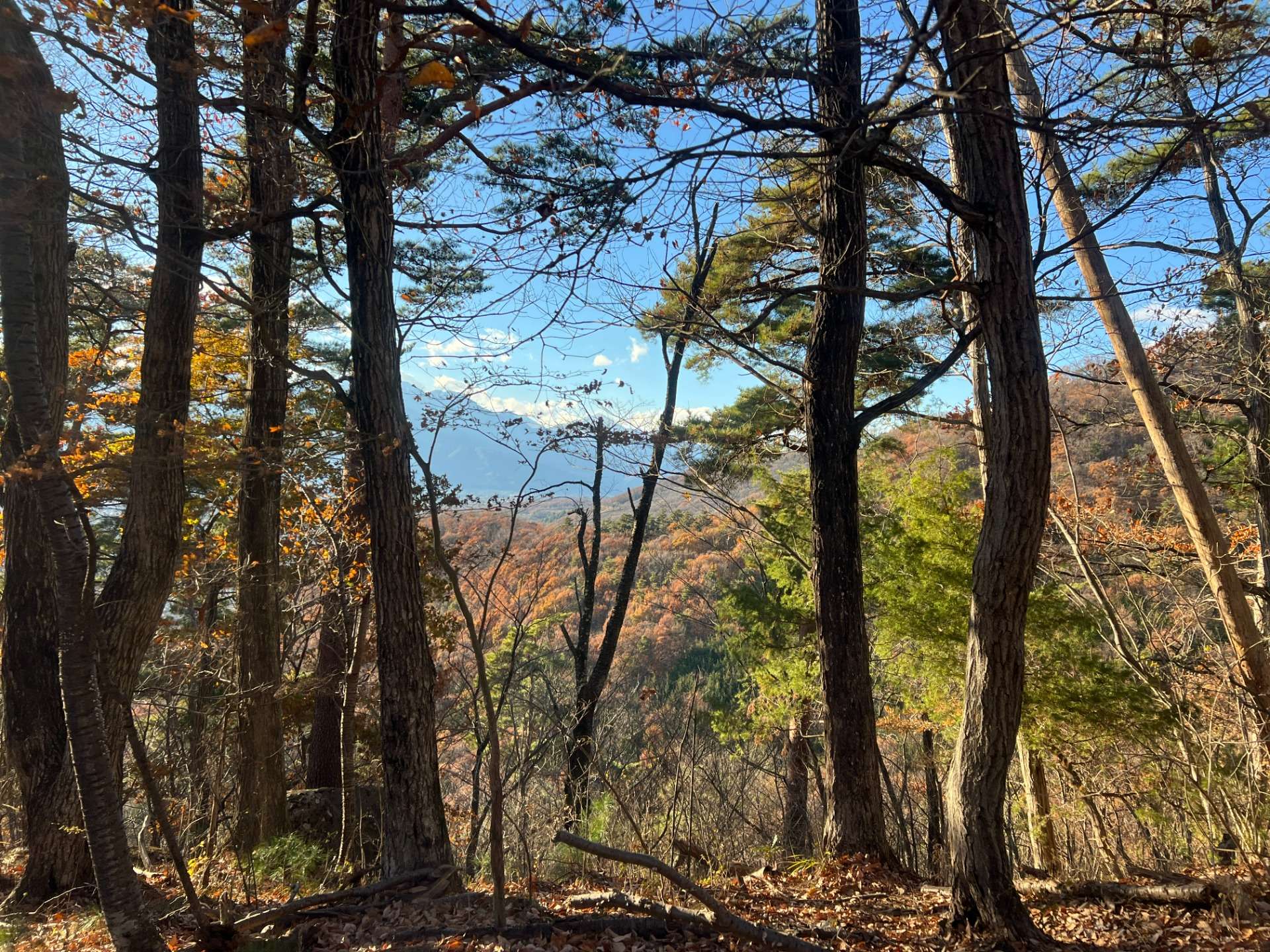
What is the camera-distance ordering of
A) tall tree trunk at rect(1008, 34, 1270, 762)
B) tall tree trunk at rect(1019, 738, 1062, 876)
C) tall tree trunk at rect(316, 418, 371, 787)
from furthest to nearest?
tall tree trunk at rect(1019, 738, 1062, 876) → tall tree trunk at rect(316, 418, 371, 787) → tall tree trunk at rect(1008, 34, 1270, 762)

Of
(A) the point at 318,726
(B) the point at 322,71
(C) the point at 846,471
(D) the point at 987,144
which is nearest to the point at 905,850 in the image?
(C) the point at 846,471

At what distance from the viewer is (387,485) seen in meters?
4.45

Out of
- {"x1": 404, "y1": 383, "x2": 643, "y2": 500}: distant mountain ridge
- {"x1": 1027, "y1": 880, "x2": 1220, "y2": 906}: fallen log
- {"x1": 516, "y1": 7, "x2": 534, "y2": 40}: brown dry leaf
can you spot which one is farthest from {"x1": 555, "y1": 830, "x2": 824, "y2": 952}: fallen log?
{"x1": 516, "y1": 7, "x2": 534, "y2": 40}: brown dry leaf

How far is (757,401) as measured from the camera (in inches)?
520

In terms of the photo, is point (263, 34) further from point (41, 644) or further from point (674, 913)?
point (41, 644)

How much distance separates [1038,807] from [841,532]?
7.90 metres

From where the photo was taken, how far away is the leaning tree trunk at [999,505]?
329 centimetres

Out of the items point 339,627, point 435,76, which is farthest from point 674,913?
point 339,627

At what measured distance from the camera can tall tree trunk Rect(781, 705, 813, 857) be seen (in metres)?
10.8

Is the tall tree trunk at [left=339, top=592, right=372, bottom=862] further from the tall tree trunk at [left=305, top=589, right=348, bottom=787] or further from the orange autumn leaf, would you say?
the orange autumn leaf

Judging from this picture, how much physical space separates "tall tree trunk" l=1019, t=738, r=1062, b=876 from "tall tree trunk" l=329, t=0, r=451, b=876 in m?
8.82

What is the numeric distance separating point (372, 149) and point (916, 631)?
9.92 m

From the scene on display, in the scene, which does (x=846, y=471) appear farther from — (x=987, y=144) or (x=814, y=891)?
(x=814, y=891)

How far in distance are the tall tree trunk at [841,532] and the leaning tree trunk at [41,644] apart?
4903 mm
